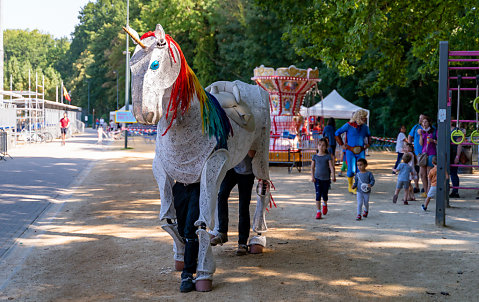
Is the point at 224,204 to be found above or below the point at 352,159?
below

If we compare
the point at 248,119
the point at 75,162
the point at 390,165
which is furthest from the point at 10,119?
the point at 248,119

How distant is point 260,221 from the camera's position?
7.34 meters

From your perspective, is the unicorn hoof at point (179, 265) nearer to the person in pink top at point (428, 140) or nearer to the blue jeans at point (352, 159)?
the blue jeans at point (352, 159)

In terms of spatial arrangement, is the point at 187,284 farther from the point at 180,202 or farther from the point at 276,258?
the point at 276,258

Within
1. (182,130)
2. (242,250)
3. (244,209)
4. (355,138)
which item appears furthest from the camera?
(355,138)

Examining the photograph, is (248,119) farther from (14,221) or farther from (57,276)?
(14,221)

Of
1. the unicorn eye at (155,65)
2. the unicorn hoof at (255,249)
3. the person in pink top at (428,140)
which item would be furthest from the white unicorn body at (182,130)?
the person in pink top at (428,140)

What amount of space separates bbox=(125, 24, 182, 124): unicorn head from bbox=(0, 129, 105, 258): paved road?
350 cm

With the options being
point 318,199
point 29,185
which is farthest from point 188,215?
point 29,185

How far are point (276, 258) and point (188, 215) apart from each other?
158 centimetres

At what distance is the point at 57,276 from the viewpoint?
5953mm

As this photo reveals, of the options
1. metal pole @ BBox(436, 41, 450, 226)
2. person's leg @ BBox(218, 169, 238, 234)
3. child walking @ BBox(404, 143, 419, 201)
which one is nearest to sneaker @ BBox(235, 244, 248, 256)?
person's leg @ BBox(218, 169, 238, 234)

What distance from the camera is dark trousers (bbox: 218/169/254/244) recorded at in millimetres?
7031

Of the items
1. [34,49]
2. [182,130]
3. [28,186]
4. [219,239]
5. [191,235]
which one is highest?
[34,49]
